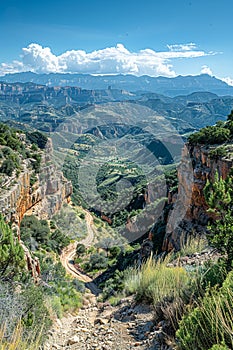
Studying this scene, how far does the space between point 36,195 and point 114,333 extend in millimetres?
23578

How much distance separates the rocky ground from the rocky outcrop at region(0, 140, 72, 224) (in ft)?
36.0

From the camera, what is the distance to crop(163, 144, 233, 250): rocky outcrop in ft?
54.8

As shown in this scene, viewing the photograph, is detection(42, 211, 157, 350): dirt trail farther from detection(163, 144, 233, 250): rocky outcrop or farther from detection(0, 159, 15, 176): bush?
detection(0, 159, 15, 176): bush

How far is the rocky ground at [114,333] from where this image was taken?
5.52 meters

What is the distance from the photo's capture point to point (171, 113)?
18025cm

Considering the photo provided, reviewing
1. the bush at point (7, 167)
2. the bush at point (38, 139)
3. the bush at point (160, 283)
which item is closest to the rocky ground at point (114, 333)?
the bush at point (160, 283)

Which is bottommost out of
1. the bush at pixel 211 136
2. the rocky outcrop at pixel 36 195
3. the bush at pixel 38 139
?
the rocky outcrop at pixel 36 195

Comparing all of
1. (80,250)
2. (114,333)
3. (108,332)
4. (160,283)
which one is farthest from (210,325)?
(80,250)

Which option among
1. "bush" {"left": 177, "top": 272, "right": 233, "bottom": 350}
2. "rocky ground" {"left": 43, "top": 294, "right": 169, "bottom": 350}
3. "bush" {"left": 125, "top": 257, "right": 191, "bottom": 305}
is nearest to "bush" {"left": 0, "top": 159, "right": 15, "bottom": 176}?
"rocky ground" {"left": 43, "top": 294, "right": 169, "bottom": 350}

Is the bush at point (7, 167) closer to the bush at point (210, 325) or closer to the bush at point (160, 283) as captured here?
the bush at point (160, 283)

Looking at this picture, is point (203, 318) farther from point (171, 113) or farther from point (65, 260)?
point (171, 113)

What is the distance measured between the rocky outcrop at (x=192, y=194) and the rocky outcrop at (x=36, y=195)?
9960mm

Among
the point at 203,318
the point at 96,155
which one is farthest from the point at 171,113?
the point at 203,318

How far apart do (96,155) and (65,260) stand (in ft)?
209
